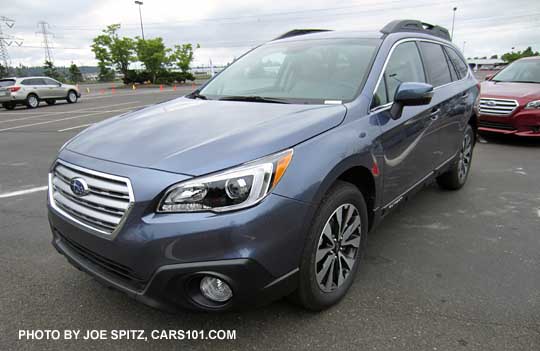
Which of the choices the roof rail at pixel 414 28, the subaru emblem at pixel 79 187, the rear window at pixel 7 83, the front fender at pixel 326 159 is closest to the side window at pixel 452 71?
the roof rail at pixel 414 28

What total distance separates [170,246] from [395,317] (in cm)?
145

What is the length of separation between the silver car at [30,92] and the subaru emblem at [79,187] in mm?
18954

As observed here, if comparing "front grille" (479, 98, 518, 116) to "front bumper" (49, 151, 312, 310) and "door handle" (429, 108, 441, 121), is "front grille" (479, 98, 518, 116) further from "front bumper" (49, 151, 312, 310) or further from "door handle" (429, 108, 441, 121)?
"front bumper" (49, 151, 312, 310)

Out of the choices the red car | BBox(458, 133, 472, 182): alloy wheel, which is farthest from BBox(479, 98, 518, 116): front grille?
BBox(458, 133, 472, 182): alloy wheel

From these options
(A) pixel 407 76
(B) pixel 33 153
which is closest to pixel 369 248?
(A) pixel 407 76

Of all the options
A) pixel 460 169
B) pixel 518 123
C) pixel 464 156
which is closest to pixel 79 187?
pixel 460 169

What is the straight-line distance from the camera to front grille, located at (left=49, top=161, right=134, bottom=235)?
1.90m

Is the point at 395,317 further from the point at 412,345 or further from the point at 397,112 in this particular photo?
the point at 397,112

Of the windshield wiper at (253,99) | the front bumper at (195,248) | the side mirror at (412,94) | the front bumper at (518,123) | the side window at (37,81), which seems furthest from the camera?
the side window at (37,81)

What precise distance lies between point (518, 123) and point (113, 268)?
295 inches

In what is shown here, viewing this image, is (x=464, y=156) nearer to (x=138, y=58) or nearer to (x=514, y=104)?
(x=514, y=104)

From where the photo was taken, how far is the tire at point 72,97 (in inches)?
814

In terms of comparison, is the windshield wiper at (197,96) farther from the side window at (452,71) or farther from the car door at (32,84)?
the car door at (32,84)

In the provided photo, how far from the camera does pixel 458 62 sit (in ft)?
15.1
